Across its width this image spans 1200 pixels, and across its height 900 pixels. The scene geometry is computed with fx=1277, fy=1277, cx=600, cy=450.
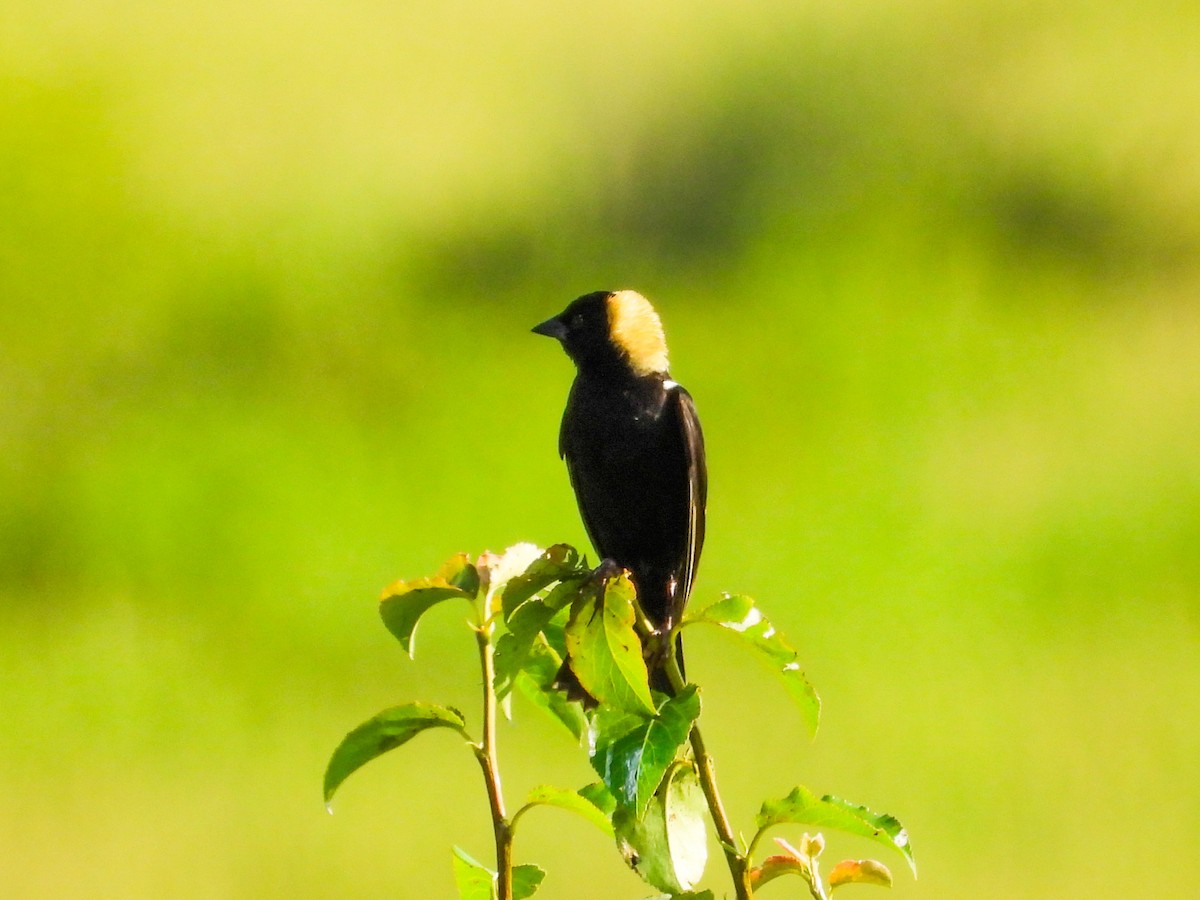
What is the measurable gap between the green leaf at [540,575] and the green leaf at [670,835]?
141mm

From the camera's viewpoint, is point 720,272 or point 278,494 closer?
point 278,494

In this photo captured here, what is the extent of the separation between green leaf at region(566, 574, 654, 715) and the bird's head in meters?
1.03

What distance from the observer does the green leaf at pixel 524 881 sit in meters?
0.81

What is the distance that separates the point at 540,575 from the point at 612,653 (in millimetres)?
86

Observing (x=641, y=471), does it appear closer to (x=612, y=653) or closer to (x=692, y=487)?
(x=692, y=487)

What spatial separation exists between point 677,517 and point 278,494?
481 cm

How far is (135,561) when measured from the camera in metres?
6.30

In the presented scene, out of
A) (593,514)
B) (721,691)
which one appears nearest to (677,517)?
(593,514)

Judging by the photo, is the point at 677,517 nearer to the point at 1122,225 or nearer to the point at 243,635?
the point at 243,635

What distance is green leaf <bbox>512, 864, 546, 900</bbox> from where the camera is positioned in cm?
81

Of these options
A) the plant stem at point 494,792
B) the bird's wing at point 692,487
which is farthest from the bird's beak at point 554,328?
the plant stem at point 494,792

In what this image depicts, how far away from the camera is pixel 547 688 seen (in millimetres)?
884

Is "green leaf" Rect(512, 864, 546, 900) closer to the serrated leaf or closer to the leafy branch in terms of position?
the leafy branch

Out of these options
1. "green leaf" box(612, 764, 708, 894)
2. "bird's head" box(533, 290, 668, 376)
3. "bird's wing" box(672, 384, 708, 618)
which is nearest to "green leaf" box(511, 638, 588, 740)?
"green leaf" box(612, 764, 708, 894)
